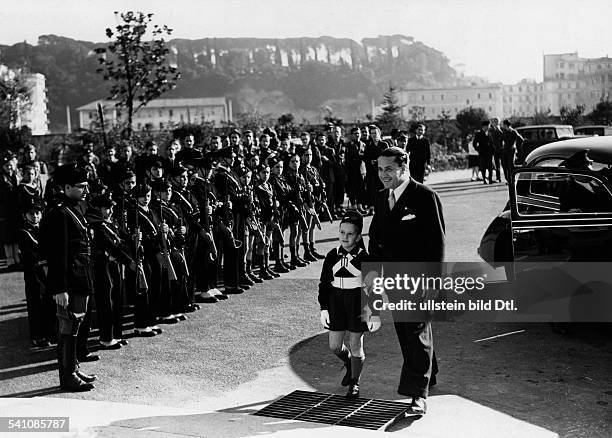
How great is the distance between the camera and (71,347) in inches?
264

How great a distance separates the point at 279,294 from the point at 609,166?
434 centimetres

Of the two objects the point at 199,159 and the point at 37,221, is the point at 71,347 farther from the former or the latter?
the point at 199,159

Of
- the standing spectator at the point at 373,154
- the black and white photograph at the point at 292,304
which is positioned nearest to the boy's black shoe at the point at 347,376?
the black and white photograph at the point at 292,304

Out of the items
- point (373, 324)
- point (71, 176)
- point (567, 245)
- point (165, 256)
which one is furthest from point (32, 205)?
point (567, 245)

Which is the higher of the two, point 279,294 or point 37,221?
point 37,221

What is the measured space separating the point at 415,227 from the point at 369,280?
589 millimetres

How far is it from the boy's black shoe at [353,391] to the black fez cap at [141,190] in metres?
3.43

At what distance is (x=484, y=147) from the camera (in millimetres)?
22391

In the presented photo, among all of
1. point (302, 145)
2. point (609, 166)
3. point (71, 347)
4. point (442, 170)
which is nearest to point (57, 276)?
point (71, 347)

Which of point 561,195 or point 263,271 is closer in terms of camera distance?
point 561,195

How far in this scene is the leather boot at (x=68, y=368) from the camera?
6.65m

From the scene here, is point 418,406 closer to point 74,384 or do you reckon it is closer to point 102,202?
point 74,384

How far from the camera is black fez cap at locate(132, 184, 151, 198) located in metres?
8.41

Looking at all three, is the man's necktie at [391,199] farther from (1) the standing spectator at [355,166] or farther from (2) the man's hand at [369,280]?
(1) the standing spectator at [355,166]
